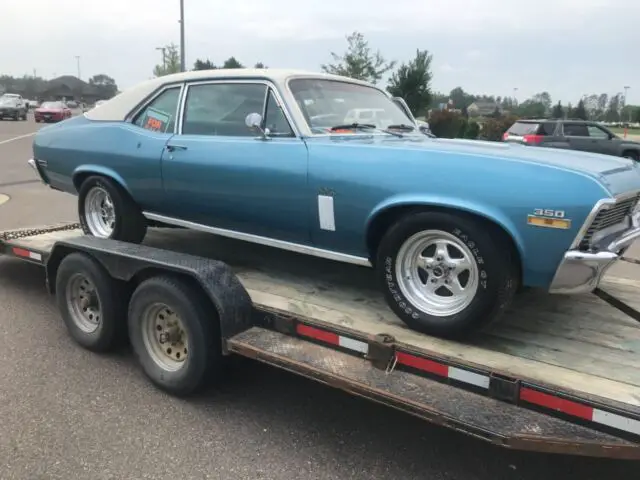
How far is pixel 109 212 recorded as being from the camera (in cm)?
487

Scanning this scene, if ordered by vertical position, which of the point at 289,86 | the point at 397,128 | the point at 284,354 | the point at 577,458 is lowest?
the point at 577,458

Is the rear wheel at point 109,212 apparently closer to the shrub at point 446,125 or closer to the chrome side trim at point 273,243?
the chrome side trim at point 273,243

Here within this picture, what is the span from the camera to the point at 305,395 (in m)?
3.66

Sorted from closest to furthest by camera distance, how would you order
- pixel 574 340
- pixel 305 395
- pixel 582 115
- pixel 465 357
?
pixel 465 357 < pixel 574 340 < pixel 305 395 < pixel 582 115

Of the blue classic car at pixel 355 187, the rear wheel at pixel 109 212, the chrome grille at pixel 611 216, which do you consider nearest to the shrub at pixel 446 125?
the blue classic car at pixel 355 187

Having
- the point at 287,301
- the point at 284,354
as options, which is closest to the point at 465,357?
the point at 284,354

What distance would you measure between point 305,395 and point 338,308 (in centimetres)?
61

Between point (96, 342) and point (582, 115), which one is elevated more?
point (582, 115)

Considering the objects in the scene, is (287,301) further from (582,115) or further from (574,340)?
(582,115)

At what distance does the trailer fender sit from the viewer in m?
3.29

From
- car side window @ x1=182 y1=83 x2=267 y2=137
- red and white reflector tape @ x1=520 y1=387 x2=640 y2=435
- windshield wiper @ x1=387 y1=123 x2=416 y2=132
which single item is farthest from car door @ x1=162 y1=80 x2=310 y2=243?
red and white reflector tape @ x1=520 y1=387 x2=640 y2=435

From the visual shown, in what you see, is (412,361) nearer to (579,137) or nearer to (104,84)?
(579,137)

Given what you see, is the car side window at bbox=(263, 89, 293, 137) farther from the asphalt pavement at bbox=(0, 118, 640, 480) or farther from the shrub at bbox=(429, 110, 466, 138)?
the shrub at bbox=(429, 110, 466, 138)

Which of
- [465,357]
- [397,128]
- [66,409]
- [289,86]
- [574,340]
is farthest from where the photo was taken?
[397,128]
